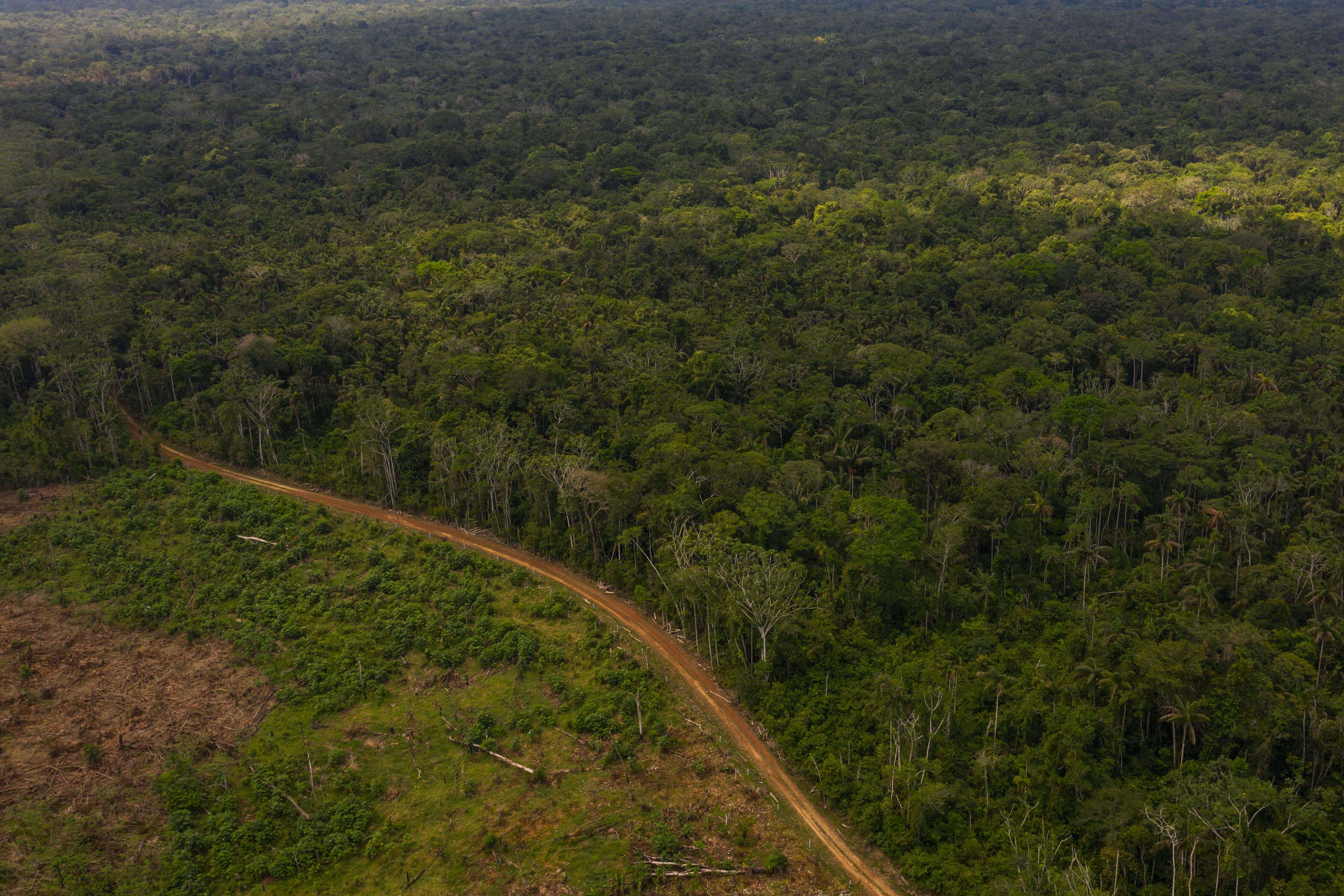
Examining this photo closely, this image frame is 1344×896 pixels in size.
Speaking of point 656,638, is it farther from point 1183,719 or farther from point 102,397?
point 102,397

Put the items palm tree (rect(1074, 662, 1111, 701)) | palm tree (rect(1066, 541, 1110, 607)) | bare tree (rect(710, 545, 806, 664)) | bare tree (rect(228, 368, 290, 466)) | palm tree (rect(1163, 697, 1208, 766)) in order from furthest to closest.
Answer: bare tree (rect(228, 368, 290, 466)) < palm tree (rect(1066, 541, 1110, 607)) < bare tree (rect(710, 545, 806, 664)) < palm tree (rect(1074, 662, 1111, 701)) < palm tree (rect(1163, 697, 1208, 766))

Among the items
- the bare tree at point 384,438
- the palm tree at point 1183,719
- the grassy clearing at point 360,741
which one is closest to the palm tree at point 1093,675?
the palm tree at point 1183,719

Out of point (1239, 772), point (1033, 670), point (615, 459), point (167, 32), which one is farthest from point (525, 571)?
point (167, 32)

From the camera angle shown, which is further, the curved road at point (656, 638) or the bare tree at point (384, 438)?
the bare tree at point (384, 438)

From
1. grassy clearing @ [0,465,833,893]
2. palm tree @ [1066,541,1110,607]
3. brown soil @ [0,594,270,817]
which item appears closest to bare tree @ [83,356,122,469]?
grassy clearing @ [0,465,833,893]

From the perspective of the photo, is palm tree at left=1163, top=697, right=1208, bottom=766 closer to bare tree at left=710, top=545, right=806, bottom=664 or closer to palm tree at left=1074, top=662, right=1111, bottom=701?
palm tree at left=1074, top=662, right=1111, bottom=701

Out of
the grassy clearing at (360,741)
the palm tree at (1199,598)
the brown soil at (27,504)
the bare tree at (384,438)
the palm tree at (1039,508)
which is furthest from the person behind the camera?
the bare tree at (384,438)

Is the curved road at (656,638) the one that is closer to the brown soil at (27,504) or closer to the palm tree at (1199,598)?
the brown soil at (27,504)
